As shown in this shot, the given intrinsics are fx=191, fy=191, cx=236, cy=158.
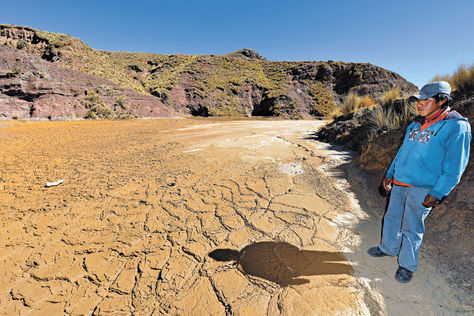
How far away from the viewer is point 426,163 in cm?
146

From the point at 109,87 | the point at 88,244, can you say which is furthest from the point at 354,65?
the point at 88,244

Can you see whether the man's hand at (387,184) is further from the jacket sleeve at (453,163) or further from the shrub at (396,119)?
the shrub at (396,119)

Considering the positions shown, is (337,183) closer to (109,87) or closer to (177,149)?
(177,149)

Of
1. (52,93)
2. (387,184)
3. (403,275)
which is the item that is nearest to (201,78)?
(52,93)

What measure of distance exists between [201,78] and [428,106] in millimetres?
27530

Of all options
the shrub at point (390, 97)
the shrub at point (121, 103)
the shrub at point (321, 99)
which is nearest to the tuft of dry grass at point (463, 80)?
the shrub at point (390, 97)

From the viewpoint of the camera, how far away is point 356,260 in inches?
71.2

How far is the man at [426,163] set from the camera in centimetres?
133

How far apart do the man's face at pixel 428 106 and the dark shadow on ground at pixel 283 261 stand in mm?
1436

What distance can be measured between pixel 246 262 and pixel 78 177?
3.58 m

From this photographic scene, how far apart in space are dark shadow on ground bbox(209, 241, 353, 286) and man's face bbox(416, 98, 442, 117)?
1436 millimetres

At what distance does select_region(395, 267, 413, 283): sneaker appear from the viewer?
5.09 ft

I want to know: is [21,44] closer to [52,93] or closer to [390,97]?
[52,93]

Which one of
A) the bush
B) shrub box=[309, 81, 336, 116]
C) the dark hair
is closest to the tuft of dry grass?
the bush
